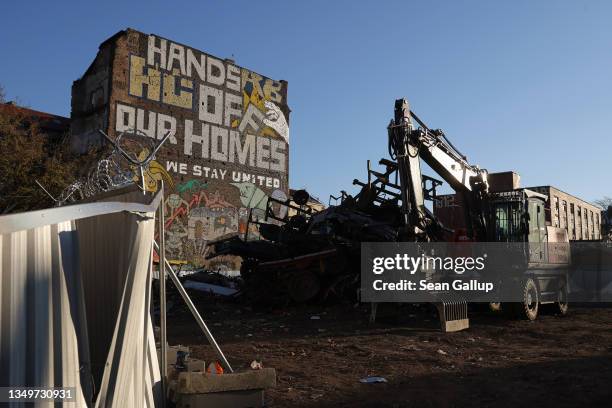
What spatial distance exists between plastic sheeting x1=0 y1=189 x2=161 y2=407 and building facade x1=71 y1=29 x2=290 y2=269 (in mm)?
18521

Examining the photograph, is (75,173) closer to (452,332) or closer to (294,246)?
(294,246)

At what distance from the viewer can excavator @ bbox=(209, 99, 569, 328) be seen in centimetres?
1321

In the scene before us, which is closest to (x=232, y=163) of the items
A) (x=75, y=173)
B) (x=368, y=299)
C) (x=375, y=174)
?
(x=75, y=173)

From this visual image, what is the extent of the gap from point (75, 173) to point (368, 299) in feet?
42.9

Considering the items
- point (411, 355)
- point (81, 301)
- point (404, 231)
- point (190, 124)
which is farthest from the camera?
point (190, 124)

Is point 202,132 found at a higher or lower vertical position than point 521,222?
higher

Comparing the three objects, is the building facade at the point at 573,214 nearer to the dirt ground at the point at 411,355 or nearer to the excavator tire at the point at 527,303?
the excavator tire at the point at 527,303

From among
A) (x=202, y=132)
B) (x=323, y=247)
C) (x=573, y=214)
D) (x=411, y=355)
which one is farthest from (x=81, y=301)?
(x=573, y=214)

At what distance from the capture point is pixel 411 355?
9.18 m

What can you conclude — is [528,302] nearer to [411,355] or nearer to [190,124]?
[411,355]

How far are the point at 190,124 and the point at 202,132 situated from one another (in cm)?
78

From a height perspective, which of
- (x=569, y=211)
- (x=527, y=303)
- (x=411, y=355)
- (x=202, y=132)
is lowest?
(x=411, y=355)

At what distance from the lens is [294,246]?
16.3 m

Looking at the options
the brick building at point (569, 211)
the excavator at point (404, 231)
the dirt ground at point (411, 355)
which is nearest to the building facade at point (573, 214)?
the brick building at point (569, 211)
